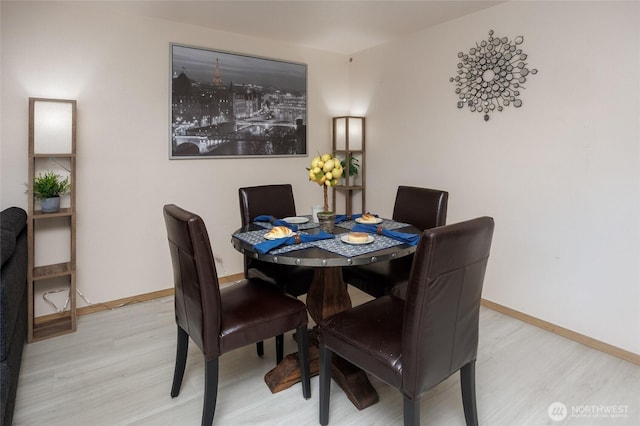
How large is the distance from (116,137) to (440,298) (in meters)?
2.68

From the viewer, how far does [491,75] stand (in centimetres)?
285

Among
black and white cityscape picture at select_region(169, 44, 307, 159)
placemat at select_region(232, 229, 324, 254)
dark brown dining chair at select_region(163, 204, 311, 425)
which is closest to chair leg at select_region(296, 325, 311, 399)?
dark brown dining chair at select_region(163, 204, 311, 425)

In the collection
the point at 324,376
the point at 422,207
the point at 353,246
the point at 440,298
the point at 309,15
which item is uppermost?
the point at 309,15

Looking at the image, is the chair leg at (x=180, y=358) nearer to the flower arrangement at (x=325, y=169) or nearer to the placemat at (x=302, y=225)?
the placemat at (x=302, y=225)

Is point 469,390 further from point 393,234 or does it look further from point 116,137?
point 116,137

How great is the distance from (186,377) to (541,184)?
2.55 metres

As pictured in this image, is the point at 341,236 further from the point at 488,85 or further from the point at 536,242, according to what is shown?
the point at 488,85

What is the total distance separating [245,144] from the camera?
3.55m

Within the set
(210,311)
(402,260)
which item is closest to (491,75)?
(402,260)

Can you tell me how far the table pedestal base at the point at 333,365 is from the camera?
6.28 feet

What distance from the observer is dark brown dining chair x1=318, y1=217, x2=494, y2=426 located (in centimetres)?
128

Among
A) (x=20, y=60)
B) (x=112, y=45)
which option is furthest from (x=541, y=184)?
(x=20, y=60)

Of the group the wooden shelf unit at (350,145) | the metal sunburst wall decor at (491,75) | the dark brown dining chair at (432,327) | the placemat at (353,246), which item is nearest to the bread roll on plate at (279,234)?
the placemat at (353,246)

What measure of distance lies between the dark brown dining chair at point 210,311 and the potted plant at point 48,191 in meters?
1.37
